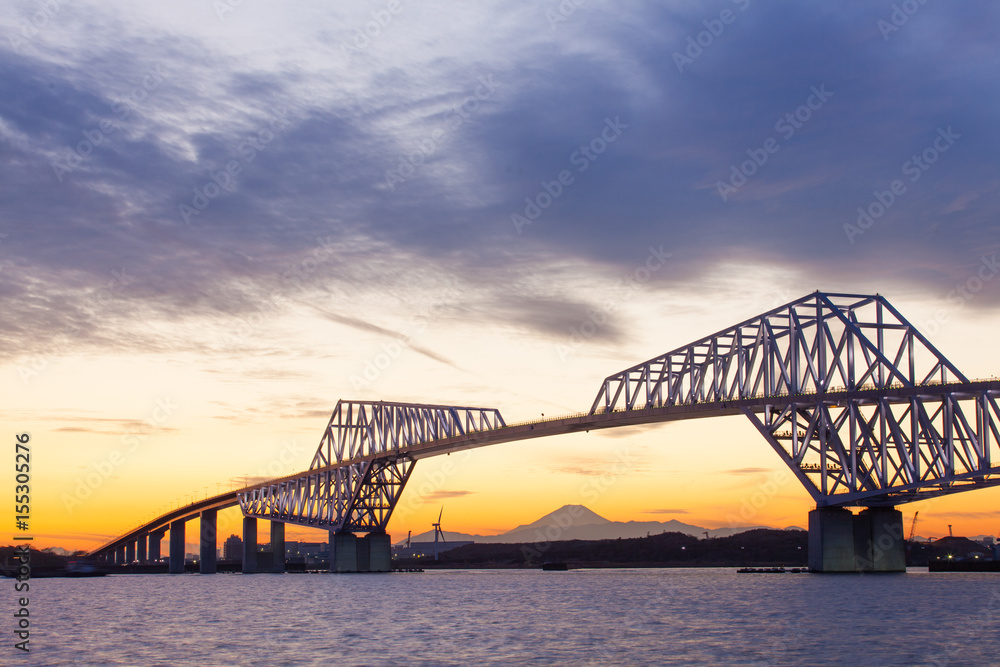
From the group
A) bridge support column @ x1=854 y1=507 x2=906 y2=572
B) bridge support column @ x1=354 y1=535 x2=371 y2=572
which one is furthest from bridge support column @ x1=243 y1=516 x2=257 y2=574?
bridge support column @ x1=854 y1=507 x2=906 y2=572

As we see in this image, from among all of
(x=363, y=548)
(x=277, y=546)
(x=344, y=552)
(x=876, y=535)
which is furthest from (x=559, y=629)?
(x=277, y=546)

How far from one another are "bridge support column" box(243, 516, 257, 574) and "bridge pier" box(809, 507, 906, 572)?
124 metres

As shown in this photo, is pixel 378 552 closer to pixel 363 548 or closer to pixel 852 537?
pixel 363 548

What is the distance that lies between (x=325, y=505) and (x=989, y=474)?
337ft

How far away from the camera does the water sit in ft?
135

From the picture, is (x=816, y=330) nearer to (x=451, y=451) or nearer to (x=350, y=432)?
(x=451, y=451)

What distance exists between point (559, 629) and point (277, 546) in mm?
152851

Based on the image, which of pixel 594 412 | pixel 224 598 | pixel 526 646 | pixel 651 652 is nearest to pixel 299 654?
pixel 526 646

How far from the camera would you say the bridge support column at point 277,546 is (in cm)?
19200

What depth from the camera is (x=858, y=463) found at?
9269cm

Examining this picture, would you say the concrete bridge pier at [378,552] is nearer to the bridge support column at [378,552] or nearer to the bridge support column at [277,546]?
the bridge support column at [378,552]

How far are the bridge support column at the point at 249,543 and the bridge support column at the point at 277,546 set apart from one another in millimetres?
3606

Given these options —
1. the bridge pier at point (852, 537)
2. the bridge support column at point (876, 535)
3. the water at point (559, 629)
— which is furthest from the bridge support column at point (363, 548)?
the bridge support column at point (876, 535)

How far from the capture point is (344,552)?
151 meters
